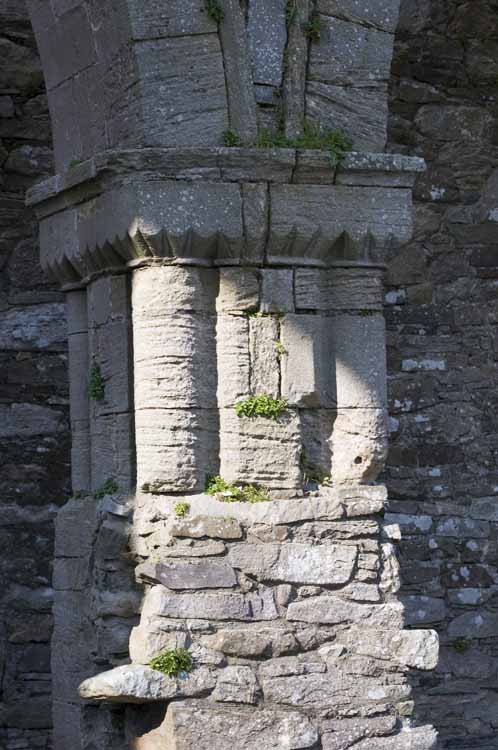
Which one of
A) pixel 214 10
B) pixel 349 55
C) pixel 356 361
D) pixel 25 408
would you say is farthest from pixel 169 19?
pixel 25 408

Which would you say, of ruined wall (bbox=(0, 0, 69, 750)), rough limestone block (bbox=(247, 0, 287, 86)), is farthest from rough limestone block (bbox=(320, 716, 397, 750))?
ruined wall (bbox=(0, 0, 69, 750))

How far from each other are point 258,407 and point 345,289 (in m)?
0.57

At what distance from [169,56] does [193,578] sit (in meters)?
1.81

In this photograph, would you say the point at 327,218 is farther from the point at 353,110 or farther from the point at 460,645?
the point at 460,645

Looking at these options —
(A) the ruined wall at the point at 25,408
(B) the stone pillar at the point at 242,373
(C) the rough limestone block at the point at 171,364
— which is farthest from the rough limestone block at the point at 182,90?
(A) the ruined wall at the point at 25,408

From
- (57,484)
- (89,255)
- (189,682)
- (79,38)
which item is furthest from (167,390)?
(57,484)

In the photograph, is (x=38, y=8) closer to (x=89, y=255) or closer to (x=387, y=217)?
(x=89, y=255)

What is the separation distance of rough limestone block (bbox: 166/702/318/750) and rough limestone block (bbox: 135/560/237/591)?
398 mm

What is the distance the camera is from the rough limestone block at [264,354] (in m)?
4.48

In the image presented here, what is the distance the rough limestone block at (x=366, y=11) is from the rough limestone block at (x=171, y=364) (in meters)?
1.25

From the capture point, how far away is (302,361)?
4.52 m

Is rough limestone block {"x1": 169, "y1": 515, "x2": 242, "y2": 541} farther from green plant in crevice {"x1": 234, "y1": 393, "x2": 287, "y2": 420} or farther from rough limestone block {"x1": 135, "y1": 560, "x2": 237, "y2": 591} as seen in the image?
green plant in crevice {"x1": 234, "y1": 393, "x2": 287, "y2": 420}

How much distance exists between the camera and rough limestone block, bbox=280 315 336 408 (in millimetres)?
4500

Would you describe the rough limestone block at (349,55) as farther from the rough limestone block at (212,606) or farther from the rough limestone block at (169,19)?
the rough limestone block at (212,606)
